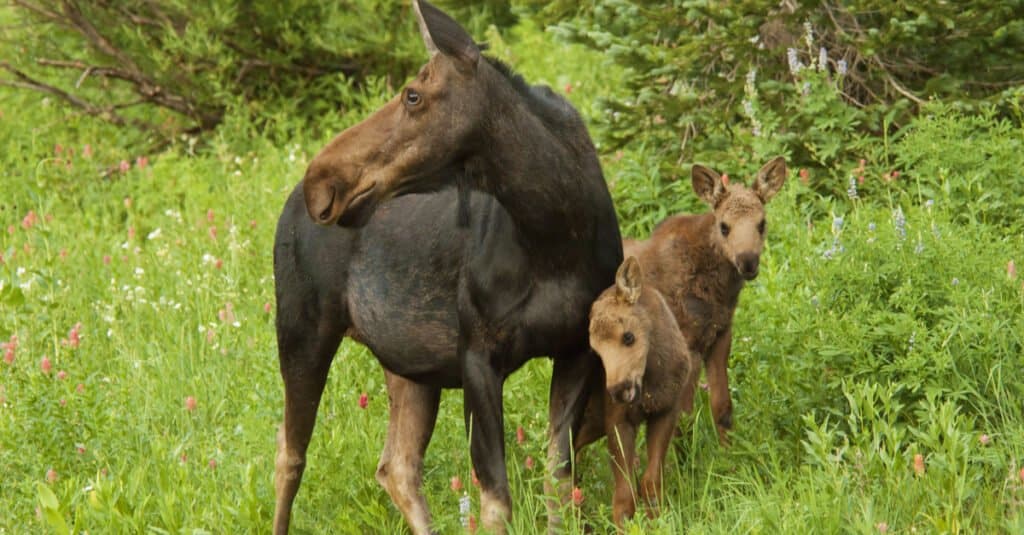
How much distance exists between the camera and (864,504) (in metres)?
5.95

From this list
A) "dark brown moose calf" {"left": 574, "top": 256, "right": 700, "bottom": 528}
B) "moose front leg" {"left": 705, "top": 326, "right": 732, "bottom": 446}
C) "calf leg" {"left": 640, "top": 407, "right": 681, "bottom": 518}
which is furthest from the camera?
"moose front leg" {"left": 705, "top": 326, "right": 732, "bottom": 446}

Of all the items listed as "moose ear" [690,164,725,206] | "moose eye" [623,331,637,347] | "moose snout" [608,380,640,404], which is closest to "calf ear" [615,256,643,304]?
"moose eye" [623,331,637,347]

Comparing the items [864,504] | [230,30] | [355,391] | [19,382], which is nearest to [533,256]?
[864,504]

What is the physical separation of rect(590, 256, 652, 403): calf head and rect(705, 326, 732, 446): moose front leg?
1.63m

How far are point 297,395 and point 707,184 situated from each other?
Answer: 240 cm

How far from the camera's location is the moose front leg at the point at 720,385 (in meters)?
7.59

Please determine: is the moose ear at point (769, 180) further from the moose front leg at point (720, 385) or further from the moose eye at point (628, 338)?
the moose eye at point (628, 338)

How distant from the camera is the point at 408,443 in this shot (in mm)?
7465

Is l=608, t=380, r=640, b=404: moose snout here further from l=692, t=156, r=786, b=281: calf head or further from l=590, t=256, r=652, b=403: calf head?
l=692, t=156, r=786, b=281: calf head

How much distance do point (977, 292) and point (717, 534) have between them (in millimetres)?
1896

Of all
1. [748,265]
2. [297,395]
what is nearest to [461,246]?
[297,395]

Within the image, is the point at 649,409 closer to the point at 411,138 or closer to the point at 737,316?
the point at 411,138

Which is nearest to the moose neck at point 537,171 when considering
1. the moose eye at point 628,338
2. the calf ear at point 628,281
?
the calf ear at point 628,281

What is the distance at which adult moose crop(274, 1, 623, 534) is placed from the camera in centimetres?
579
